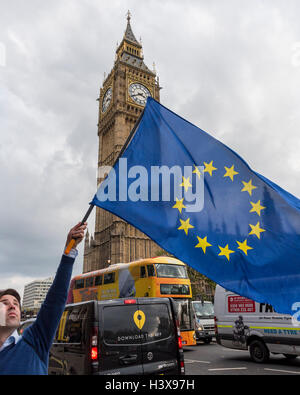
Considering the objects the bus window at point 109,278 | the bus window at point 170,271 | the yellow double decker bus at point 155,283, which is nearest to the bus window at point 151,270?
the yellow double decker bus at point 155,283

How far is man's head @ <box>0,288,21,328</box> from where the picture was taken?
225cm

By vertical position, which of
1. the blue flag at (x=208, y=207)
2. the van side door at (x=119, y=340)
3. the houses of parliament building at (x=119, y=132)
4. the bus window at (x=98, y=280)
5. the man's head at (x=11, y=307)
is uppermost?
the houses of parliament building at (x=119, y=132)

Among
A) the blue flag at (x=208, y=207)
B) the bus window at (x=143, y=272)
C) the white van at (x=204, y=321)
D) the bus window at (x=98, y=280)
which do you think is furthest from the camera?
the bus window at (x=98, y=280)

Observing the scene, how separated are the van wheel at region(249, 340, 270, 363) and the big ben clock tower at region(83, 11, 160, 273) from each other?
139ft

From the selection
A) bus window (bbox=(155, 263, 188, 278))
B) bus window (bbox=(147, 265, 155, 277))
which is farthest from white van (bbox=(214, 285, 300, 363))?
bus window (bbox=(147, 265, 155, 277))

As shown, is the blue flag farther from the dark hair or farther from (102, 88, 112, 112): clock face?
(102, 88, 112, 112): clock face

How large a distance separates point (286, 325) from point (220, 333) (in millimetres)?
2938

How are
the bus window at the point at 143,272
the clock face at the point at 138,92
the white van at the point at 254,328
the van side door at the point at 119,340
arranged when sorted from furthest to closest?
the clock face at the point at 138,92 < the bus window at the point at 143,272 < the white van at the point at 254,328 < the van side door at the point at 119,340

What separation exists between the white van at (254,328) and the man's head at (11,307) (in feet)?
32.1

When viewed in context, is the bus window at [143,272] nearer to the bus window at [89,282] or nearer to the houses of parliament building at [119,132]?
the bus window at [89,282]

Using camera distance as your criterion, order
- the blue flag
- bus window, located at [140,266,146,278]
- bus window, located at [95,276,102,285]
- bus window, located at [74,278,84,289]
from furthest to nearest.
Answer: bus window, located at [74,278,84,289]
bus window, located at [95,276,102,285]
bus window, located at [140,266,146,278]
the blue flag

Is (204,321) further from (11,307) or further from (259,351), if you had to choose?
(11,307)

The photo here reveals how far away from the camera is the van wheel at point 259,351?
34.0 ft
